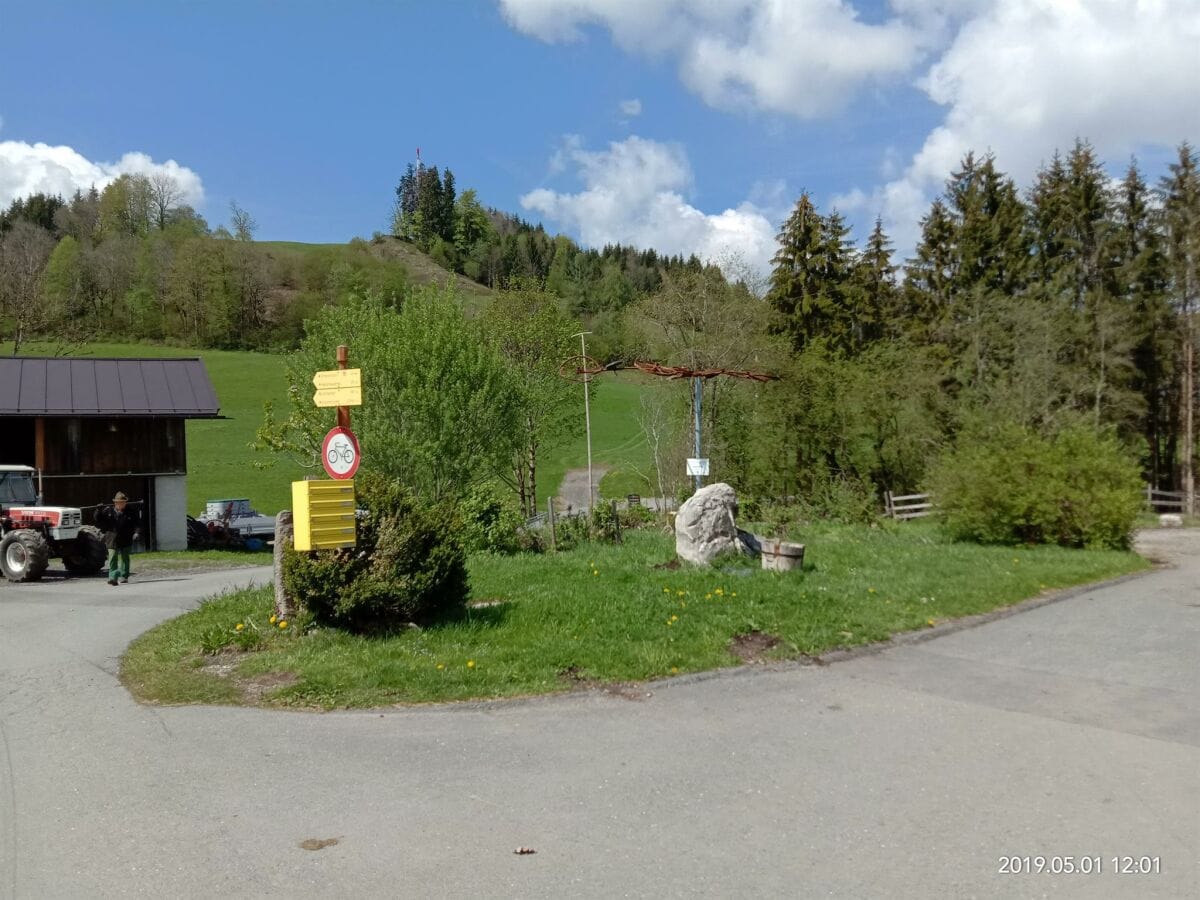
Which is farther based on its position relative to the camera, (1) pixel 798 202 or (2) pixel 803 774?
(1) pixel 798 202

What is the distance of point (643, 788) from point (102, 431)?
1169 inches

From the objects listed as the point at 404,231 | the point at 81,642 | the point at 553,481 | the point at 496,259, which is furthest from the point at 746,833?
the point at 404,231

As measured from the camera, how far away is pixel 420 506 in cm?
1035

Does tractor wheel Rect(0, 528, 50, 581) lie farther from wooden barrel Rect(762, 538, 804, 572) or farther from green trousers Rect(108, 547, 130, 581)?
wooden barrel Rect(762, 538, 804, 572)

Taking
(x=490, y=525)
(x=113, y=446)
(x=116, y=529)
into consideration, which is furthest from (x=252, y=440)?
(x=490, y=525)

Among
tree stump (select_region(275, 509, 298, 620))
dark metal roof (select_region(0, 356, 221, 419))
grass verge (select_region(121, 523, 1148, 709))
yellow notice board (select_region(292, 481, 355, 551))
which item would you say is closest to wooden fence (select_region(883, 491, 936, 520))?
grass verge (select_region(121, 523, 1148, 709))

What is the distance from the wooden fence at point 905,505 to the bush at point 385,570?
2571 cm

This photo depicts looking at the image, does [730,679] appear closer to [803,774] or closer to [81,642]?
[803,774]

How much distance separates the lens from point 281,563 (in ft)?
32.6

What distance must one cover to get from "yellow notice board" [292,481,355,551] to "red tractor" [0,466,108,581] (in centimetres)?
1217

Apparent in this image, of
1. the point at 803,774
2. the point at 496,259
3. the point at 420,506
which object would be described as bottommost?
the point at 803,774

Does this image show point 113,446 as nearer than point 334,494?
No

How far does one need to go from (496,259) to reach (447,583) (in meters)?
130

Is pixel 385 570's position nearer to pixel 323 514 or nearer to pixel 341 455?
pixel 323 514
